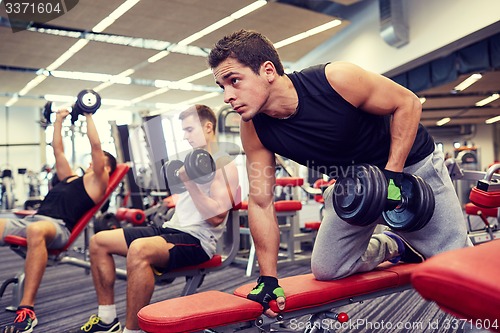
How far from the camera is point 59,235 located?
97.3 inches

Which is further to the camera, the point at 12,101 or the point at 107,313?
the point at 12,101

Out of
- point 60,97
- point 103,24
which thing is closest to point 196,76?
point 103,24

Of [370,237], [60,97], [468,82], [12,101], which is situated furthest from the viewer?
[12,101]

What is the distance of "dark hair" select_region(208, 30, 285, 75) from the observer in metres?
1.30

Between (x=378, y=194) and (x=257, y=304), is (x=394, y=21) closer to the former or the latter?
(x=378, y=194)

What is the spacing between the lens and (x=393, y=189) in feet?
3.94

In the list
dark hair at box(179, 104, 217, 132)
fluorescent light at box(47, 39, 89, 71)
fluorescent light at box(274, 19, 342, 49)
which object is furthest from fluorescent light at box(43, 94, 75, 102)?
dark hair at box(179, 104, 217, 132)

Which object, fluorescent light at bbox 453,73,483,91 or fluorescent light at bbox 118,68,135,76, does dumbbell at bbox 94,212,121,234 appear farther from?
fluorescent light at bbox 453,73,483,91

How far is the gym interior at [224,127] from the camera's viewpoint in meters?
1.24

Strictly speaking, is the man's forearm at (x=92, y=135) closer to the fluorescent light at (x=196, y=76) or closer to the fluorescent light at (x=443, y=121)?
the fluorescent light at (x=196, y=76)

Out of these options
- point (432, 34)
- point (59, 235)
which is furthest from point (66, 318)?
point (432, 34)

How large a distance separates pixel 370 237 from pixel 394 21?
4762 mm

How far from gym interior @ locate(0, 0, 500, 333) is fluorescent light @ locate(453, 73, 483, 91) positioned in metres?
0.06

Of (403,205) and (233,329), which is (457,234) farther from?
(233,329)
